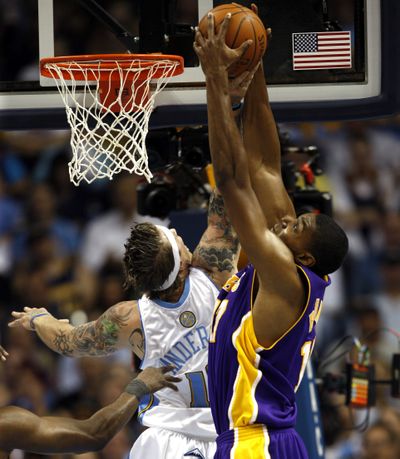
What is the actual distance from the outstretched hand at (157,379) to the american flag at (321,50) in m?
1.83

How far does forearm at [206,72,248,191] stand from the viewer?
338cm

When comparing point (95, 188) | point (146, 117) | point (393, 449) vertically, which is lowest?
point (393, 449)

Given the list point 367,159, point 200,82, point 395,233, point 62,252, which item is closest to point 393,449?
point 395,233

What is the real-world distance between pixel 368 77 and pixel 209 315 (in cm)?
165

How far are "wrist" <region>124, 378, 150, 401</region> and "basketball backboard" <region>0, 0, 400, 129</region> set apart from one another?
154 cm

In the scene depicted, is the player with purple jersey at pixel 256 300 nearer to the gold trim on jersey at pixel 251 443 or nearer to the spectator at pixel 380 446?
Result: the gold trim on jersey at pixel 251 443

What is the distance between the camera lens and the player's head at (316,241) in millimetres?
3537

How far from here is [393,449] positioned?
23.7 ft

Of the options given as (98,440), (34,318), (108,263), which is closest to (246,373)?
(98,440)

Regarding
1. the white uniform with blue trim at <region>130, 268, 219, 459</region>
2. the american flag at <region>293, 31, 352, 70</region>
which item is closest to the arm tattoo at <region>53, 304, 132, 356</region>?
the white uniform with blue trim at <region>130, 268, 219, 459</region>

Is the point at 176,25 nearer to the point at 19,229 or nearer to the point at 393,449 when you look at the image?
the point at 19,229

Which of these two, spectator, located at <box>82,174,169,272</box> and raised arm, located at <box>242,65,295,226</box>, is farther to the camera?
spectator, located at <box>82,174,169,272</box>

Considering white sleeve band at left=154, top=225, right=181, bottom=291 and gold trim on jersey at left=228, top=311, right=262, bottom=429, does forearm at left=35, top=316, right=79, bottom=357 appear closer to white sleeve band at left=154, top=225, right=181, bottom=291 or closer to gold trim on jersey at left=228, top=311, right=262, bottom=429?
white sleeve band at left=154, top=225, right=181, bottom=291

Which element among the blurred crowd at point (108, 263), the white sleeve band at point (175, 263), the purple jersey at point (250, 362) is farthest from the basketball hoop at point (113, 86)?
the blurred crowd at point (108, 263)
